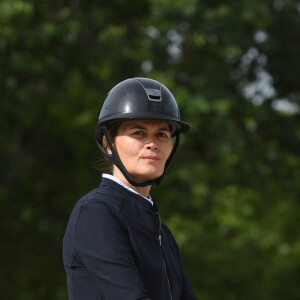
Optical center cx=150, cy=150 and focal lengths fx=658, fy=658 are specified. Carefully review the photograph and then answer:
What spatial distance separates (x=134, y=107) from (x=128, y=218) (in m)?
0.44

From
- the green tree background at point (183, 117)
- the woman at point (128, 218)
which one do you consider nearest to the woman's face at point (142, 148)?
the woman at point (128, 218)

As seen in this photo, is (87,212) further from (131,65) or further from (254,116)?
(254,116)

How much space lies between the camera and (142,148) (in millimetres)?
Result: 2510

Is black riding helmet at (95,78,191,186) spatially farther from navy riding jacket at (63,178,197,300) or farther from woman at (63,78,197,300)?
navy riding jacket at (63,178,197,300)

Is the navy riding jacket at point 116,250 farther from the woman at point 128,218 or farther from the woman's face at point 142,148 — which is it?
the woman's face at point 142,148

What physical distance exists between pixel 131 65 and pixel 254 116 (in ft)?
7.40

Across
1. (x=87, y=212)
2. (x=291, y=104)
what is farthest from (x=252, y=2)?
(x=87, y=212)

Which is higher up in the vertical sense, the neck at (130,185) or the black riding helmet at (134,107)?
the black riding helmet at (134,107)

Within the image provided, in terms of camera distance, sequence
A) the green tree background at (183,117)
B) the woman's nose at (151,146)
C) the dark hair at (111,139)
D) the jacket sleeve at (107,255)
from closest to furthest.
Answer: the jacket sleeve at (107,255) → the woman's nose at (151,146) → the dark hair at (111,139) → the green tree background at (183,117)

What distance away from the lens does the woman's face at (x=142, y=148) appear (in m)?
2.51

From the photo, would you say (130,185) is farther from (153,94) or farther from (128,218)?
(153,94)

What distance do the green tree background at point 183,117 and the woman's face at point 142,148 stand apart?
250 inches

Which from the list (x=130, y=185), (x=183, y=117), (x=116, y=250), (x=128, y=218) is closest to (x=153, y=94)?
(x=130, y=185)

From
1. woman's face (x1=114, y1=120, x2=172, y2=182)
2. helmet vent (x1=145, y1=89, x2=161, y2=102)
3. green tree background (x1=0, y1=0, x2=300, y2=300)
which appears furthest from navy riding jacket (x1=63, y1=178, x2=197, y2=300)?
green tree background (x1=0, y1=0, x2=300, y2=300)
